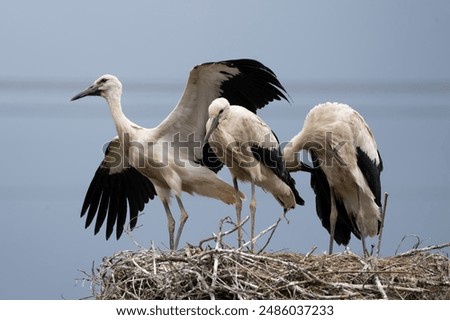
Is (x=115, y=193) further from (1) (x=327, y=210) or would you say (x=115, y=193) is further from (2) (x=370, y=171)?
(2) (x=370, y=171)

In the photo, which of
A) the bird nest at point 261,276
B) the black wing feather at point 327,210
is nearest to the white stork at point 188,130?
the black wing feather at point 327,210

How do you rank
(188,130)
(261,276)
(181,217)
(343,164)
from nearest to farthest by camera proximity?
(261,276) → (343,164) → (188,130) → (181,217)

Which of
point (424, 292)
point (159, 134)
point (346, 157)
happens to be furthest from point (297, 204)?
point (424, 292)

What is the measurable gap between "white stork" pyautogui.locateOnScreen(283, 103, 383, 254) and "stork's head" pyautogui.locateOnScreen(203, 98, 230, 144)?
2.71ft

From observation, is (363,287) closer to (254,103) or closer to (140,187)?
(254,103)

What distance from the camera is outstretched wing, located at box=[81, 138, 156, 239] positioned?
38.6ft

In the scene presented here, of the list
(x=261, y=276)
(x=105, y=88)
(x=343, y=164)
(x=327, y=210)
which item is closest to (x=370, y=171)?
(x=343, y=164)

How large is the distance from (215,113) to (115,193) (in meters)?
2.61

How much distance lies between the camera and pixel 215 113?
9.52 metres

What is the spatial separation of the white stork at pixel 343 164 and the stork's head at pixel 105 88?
1530 millimetres

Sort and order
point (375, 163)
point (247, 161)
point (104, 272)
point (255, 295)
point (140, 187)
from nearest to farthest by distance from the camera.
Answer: point (255, 295), point (104, 272), point (247, 161), point (375, 163), point (140, 187)

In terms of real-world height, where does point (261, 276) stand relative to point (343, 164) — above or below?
below

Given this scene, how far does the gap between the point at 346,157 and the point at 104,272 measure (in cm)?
250

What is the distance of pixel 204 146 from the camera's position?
10.6m
